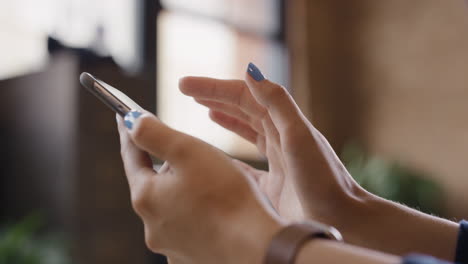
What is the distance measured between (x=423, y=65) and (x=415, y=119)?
1.34ft

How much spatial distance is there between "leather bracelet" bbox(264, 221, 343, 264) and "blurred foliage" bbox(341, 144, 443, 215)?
9.09ft

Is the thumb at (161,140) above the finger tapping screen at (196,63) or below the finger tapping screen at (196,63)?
above

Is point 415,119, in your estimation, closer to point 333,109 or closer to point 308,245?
point 333,109

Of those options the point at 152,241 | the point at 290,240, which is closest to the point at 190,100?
the point at 152,241

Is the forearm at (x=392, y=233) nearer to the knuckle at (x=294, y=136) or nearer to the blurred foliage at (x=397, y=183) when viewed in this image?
the knuckle at (x=294, y=136)

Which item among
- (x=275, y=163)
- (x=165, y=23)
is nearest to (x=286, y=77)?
(x=165, y=23)

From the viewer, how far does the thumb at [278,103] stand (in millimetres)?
626

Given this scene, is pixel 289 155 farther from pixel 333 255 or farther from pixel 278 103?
pixel 333 255

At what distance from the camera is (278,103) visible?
63 cm

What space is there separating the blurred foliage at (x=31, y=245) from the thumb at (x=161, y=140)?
1.37 metres

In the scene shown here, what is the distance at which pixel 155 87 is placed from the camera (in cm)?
263

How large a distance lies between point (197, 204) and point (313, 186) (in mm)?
210

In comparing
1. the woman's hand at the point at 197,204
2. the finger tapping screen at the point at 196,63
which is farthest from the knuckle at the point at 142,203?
the finger tapping screen at the point at 196,63

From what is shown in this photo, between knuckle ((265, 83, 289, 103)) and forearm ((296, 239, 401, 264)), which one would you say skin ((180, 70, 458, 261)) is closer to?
knuckle ((265, 83, 289, 103))
